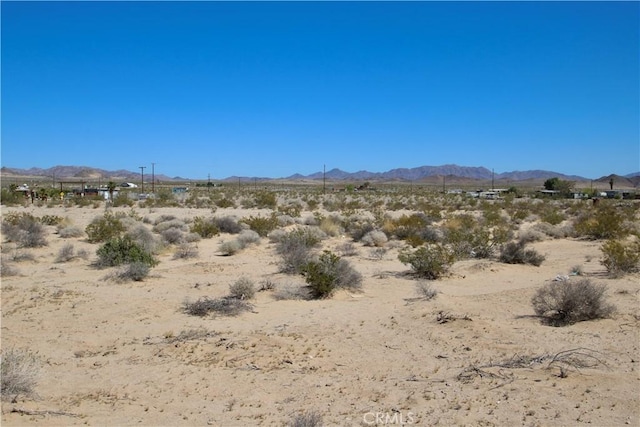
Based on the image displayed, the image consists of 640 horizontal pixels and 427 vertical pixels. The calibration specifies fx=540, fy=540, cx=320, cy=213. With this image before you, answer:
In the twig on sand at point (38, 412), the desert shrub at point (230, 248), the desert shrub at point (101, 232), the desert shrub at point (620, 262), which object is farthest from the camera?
the desert shrub at point (101, 232)

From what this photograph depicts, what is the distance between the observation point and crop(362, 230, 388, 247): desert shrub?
22203 millimetres

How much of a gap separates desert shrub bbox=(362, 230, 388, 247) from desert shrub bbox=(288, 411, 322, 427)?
626 inches

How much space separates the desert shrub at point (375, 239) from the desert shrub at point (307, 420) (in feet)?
52.2

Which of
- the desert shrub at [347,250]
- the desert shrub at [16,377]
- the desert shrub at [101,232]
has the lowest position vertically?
the desert shrub at [16,377]

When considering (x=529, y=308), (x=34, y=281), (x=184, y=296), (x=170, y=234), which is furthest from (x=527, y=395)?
(x=170, y=234)

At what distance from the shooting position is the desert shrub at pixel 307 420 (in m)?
5.89

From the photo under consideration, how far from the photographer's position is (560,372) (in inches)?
291

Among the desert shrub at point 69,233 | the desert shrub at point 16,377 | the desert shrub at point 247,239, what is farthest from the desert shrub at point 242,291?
the desert shrub at point 69,233

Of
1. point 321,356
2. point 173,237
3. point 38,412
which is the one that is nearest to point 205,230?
point 173,237

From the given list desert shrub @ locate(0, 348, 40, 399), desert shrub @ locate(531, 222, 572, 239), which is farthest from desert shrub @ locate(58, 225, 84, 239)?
desert shrub @ locate(531, 222, 572, 239)

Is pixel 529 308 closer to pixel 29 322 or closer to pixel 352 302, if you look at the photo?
pixel 352 302

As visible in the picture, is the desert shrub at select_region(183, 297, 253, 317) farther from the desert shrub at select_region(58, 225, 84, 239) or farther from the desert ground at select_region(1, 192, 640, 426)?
the desert shrub at select_region(58, 225, 84, 239)

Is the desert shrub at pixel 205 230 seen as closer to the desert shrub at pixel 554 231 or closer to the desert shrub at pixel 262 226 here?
the desert shrub at pixel 262 226

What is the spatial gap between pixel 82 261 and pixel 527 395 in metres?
15.1
